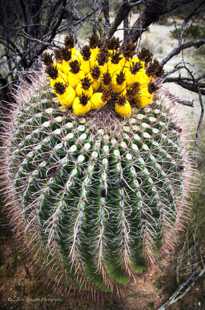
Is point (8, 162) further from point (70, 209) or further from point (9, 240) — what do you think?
point (9, 240)

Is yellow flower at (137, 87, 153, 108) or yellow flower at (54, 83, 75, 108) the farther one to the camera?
yellow flower at (137, 87, 153, 108)

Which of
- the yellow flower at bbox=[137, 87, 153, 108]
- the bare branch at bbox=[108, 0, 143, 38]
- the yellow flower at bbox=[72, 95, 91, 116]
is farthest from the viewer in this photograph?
the bare branch at bbox=[108, 0, 143, 38]

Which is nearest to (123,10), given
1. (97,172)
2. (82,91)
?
(82,91)

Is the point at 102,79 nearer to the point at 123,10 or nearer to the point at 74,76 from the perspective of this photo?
the point at 74,76

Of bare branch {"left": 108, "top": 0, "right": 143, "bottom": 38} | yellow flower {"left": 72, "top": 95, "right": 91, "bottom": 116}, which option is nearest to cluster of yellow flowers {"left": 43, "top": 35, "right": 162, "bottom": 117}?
yellow flower {"left": 72, "top": 95, "right": 91, "bottom": 116}

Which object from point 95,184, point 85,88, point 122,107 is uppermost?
point 85,88

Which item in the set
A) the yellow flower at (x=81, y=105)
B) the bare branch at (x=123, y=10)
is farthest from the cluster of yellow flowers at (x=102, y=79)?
the bare branch at (x=123, y=10)

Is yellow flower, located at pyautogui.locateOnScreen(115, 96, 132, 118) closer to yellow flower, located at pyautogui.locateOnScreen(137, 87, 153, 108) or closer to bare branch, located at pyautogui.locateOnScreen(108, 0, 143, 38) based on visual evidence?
yellow flower, located at pyautogui.locateOnScreen(137, 87, 153, 108)
